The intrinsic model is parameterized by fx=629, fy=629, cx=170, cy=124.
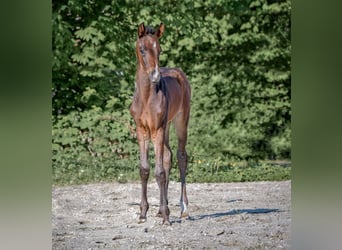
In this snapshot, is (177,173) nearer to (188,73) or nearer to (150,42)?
(188,73)

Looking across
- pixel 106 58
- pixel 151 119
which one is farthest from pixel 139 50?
pixel 106 58

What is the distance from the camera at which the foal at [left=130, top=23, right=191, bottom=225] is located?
5.66m

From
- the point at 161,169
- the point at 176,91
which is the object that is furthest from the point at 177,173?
the point at 161,169

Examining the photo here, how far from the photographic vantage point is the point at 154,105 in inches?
236

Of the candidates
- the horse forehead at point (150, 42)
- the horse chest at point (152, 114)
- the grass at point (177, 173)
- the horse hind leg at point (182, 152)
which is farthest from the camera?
the grass at point (177, 173)

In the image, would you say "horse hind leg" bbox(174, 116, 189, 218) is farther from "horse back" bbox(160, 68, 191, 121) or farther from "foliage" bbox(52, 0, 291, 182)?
"foliage" bbox(52, 0, 291, 182)

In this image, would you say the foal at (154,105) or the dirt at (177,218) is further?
the dirt at (177,218)

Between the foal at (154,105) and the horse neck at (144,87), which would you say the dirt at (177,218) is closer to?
the foal at (154,105)

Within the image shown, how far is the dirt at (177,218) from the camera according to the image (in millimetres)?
5859

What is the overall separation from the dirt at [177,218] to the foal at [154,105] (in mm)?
407

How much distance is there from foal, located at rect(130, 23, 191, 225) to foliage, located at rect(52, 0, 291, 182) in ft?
12.1

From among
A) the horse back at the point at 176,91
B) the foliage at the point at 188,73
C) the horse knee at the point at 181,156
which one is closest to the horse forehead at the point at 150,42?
the horse back at the point at 176,91

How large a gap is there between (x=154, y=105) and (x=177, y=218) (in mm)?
1582
